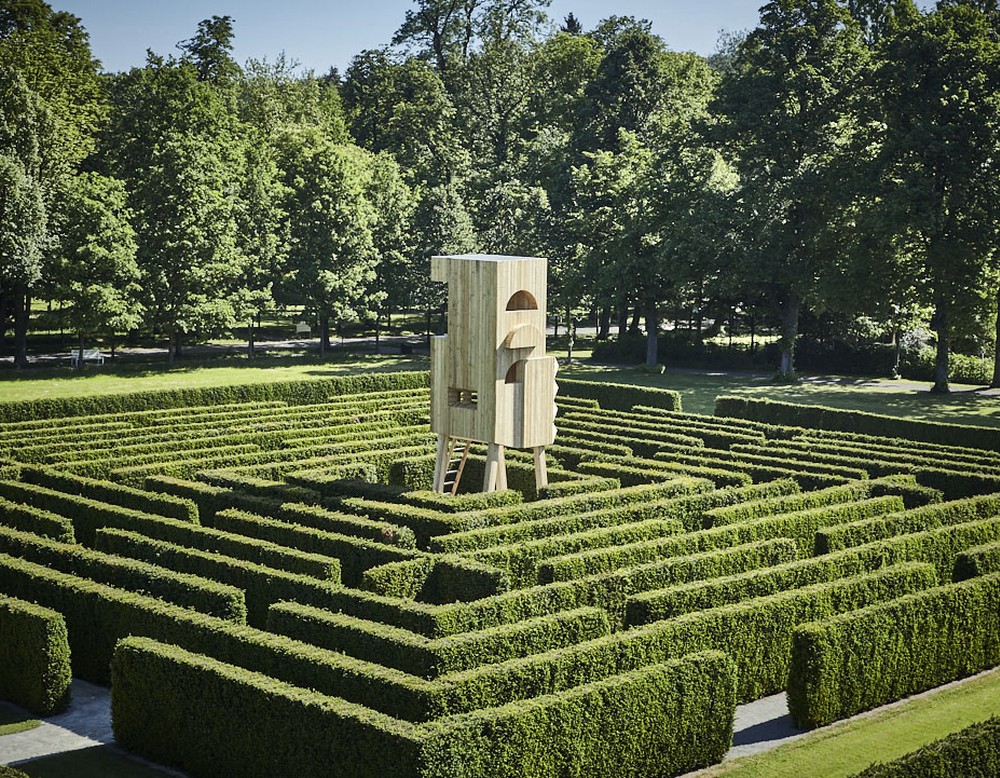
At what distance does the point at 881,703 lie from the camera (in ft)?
91.2

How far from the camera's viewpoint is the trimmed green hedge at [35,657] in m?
26.6

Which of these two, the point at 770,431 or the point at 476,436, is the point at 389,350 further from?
the point at 476,436

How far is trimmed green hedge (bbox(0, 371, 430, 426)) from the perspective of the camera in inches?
2005

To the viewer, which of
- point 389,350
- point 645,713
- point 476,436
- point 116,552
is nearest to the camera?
point 645,713

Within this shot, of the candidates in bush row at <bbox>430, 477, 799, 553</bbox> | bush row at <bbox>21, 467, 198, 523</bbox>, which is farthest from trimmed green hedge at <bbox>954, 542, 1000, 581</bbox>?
bush row at <bbox>21, 467, 198, 523</bbox>

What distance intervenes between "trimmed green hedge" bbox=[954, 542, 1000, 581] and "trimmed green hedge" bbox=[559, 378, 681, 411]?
25166 mm

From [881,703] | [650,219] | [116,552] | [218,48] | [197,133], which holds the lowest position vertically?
[881,703]

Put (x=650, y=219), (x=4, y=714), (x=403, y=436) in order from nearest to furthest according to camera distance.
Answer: (x=4, y=714)
(x=403, y=436)
(x=650, y=219)

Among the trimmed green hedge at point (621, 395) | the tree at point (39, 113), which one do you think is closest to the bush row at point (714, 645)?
the trimmed green hedge at point (621, 395)

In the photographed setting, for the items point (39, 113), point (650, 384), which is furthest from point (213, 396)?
point (39, 113)

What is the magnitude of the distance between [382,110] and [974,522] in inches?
3795

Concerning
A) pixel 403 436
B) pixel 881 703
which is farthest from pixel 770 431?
pixel 881 703

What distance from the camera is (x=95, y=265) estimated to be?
71375 millimetres

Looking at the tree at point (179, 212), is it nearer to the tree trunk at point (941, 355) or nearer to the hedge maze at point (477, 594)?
the hedge maze at point (477, 594)
